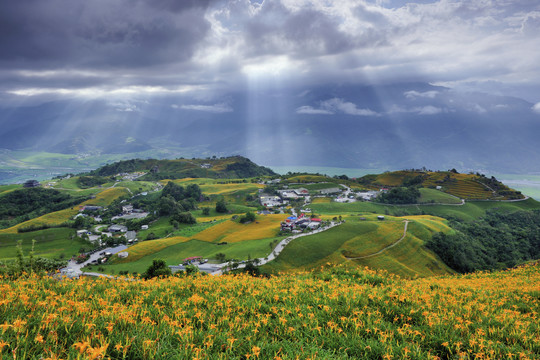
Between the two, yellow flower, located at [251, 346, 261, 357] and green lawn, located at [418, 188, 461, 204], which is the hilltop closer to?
green lawn, located at [418, 188, 461, 204]

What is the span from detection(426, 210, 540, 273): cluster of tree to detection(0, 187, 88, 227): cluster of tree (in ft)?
477

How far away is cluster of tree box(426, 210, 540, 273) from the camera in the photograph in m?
51.6

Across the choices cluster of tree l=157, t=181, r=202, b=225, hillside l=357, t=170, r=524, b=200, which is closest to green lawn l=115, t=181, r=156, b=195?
cluster of tree l=157, t=181, r=202, b=225

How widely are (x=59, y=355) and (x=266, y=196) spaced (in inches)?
4675

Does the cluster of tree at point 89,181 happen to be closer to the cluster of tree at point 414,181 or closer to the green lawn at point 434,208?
the green lawn at point 434,208

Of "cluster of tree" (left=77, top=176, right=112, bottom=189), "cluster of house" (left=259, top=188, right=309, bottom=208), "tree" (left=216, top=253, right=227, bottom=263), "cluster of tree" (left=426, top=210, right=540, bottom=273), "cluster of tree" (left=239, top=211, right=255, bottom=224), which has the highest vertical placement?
"cluster of tree" (left=77, top=176, right=112, bottom=189)

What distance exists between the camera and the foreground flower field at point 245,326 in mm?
4180

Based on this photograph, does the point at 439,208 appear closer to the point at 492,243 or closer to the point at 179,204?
the point at 492,243

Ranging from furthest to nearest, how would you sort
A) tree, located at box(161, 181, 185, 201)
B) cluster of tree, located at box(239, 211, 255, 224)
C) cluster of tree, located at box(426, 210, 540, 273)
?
1. tree, located at box(161, 181, 185, 201)
2. cluster of tree, located at box(239, 211, 255, 224)
3. cluster of tree, located at box(426, 210, 540, 273)

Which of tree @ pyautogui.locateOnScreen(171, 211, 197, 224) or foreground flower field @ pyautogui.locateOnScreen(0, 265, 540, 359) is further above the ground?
foreground flower field @ pyautogui.locateOnScreen(0, 265, 540, 359)

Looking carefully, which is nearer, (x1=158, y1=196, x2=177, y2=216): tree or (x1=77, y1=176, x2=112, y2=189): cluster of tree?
(x1=158, y1=196, x2=177, y2=216): tree

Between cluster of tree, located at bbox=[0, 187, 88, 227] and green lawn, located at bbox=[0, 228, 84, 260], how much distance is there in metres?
45.3

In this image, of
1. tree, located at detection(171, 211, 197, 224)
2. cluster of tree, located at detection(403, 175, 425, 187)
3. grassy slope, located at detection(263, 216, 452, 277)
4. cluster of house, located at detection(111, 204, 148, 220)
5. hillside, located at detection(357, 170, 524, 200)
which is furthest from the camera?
cluster of tree, located at detection(403, 175, 425, 187)

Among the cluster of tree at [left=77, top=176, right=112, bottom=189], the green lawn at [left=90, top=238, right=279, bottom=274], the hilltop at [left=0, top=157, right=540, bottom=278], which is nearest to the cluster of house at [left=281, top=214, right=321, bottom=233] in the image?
the hilltop at [left=0, top=157, right=540, bottom=278]
